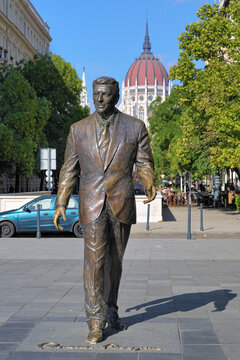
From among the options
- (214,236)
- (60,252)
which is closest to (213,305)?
(60,252)

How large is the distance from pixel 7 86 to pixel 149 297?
33.1 m

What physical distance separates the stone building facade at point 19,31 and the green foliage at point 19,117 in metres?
8.17

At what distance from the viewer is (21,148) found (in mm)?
38000

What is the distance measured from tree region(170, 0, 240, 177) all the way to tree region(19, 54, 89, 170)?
1836cm

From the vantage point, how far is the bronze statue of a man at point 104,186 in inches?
196

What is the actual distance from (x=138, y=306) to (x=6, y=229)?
11384mm

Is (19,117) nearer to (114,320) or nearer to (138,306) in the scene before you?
(138,306)

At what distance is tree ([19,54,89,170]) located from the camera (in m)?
45.7

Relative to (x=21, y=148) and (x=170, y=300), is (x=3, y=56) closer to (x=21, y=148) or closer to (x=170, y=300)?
(x=21, y=148)

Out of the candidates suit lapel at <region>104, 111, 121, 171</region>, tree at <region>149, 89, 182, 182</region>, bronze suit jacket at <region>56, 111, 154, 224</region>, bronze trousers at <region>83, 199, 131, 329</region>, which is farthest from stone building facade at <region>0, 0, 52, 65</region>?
bronze trousers at <region>83, 199, 131, 329</region>

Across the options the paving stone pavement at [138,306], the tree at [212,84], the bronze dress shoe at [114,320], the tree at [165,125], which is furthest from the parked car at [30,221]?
the tree at [165,125]

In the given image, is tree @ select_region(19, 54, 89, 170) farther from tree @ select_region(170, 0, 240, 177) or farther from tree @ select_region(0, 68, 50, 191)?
tree @ select_region(170, 0, 240, 177)

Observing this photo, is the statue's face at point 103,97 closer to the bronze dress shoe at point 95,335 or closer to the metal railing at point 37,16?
the bronze dress shoe at point 95,335

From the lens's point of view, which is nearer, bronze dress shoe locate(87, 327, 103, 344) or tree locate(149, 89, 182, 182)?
bronze dress shoe locate(87, 327, 103, 344)
